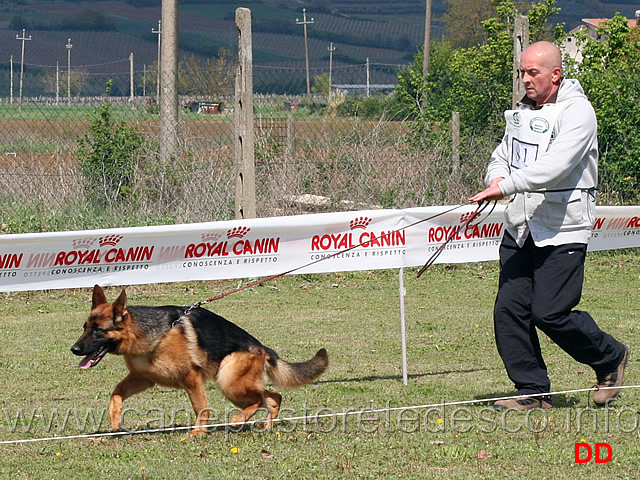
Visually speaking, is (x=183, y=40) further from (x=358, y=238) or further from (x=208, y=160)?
(x=358, y=238)

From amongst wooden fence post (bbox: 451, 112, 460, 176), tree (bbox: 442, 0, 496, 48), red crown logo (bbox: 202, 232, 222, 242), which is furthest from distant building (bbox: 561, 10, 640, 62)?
tree (bbox: 442, 0, 496, 48)

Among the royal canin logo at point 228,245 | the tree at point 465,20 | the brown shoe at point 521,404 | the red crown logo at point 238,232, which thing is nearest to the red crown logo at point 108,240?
the royal canin logo at point 228,245

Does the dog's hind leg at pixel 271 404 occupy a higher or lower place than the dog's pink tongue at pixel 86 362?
lower

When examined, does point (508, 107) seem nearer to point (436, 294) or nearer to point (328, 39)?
point (436, 294)

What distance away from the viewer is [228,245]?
6562 millimetres

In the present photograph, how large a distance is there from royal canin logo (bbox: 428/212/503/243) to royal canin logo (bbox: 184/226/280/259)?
52.5 inches

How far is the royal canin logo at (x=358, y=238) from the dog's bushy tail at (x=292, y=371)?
126cm

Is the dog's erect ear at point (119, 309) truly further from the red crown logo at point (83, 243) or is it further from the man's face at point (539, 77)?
the man's face at point (539, 77)

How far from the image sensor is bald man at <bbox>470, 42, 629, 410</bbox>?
5301 mm

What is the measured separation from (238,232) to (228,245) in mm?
128

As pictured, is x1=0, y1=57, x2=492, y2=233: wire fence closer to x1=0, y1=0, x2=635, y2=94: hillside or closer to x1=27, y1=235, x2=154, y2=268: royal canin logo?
x1=27, y1=235, x2=154, y2=268: royal canin logo

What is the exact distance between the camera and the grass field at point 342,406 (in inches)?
180

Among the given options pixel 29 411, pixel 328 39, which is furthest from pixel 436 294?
pixel 328 39

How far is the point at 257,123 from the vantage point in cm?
1249
